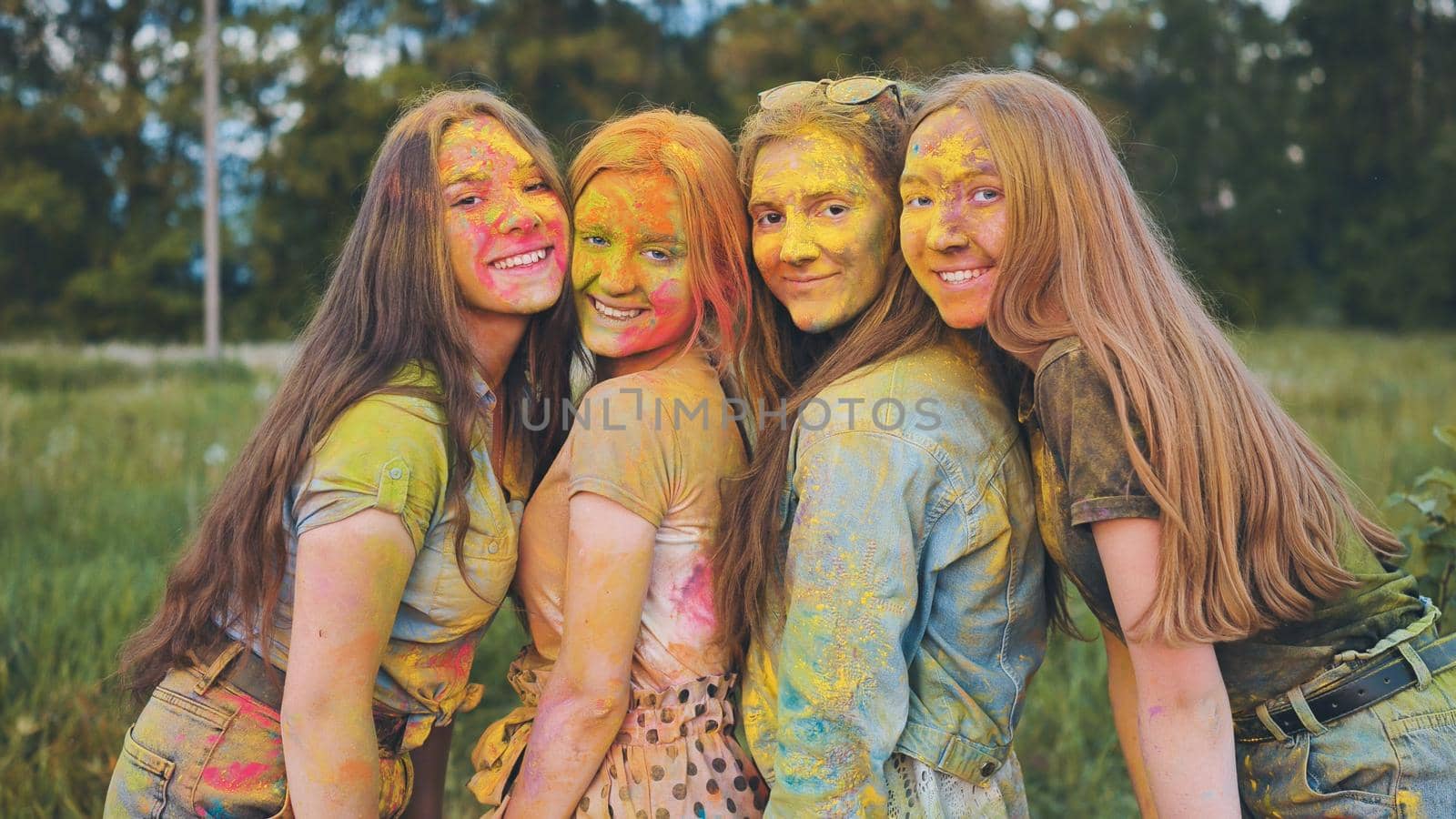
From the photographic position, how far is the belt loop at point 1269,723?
241cm

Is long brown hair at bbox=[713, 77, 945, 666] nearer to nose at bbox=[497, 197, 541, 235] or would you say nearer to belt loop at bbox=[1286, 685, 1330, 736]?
nose at bbox=[497, 197, 541, 235]

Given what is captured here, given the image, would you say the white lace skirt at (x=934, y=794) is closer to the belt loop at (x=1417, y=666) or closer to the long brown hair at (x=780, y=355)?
the long brown hair at (x=780, y=355)

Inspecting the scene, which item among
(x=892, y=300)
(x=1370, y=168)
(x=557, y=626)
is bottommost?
(x=557, y=626)

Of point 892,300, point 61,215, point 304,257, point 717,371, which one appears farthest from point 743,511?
point 61,215

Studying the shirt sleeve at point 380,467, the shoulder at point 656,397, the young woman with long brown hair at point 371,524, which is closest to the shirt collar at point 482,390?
the young woman with long brown hair at point 371,524

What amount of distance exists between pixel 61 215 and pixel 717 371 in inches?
1123

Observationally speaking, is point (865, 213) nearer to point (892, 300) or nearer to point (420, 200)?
point (892, 300)

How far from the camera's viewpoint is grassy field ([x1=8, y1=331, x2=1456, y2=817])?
411 cm

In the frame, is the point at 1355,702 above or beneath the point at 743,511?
beneath

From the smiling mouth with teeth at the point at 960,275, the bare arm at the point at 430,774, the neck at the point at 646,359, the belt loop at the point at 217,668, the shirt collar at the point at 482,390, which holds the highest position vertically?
the smiling mouth with teeth at the point at 960,275

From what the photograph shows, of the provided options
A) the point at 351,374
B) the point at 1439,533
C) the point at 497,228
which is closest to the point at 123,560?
the point at 351,374

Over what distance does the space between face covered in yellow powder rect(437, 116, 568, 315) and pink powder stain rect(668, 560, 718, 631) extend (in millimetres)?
777

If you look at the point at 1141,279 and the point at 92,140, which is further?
the point at 92,140

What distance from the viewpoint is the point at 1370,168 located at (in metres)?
Answer: 30.4
